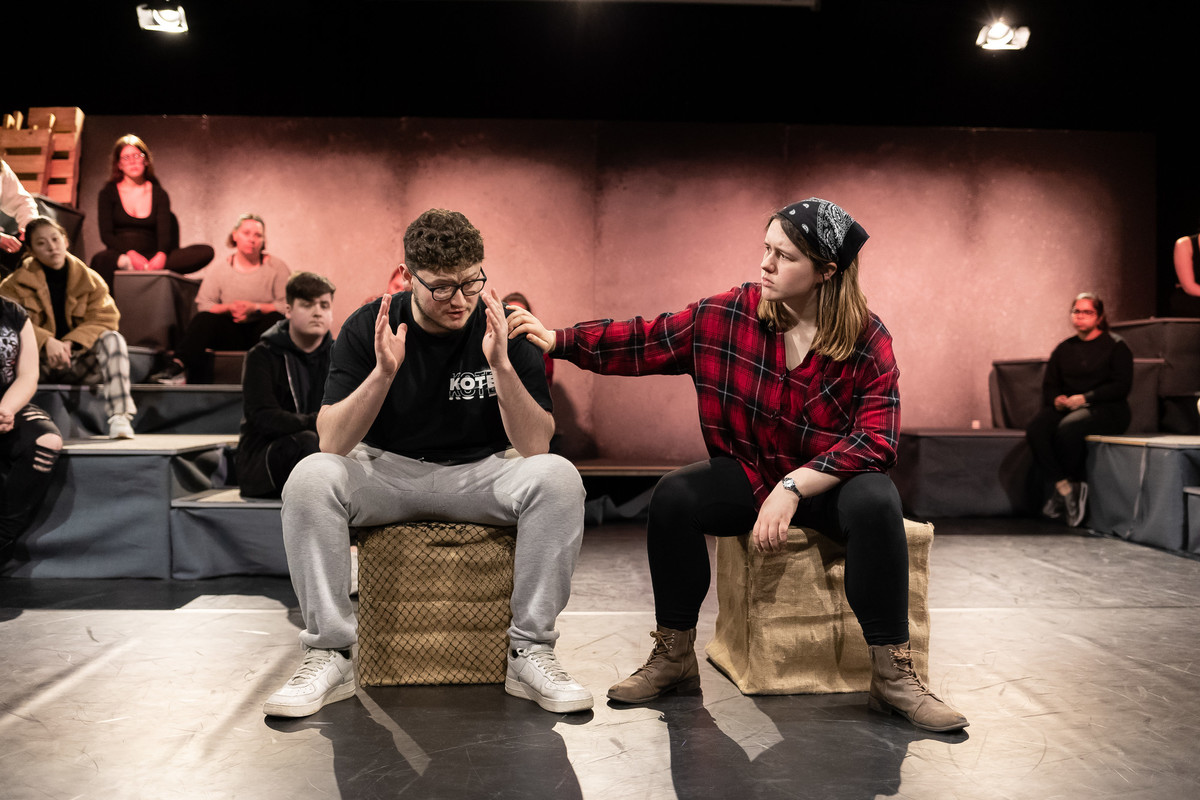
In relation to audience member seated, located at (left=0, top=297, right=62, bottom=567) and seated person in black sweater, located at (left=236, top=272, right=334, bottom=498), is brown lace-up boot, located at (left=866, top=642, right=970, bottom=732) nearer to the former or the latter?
seated person in black sweater, located at (left=236, top=272, right=334, bottom=498)

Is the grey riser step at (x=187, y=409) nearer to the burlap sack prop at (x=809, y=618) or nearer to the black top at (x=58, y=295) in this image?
the black top at (x=58, y=295)

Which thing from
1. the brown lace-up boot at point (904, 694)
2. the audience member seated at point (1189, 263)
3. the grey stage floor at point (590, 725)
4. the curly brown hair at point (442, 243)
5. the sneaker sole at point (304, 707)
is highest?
the audience member seated at point (1189, 263)

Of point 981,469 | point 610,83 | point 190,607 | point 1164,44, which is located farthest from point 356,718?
point 1164,44

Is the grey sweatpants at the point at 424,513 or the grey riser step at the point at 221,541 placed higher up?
the grey sweatpants at the point at 424,513

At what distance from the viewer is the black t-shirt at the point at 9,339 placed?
3.23 meters

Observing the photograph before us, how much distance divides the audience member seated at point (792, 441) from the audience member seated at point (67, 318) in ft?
9.42

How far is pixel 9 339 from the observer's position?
3248mm

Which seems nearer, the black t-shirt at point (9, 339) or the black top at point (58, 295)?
the black t-shirt at point (9, 339)

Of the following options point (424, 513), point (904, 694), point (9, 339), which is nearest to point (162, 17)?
point (9, 339)

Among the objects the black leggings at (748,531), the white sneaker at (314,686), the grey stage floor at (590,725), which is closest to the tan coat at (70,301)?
the grey stage floor at (590,725)

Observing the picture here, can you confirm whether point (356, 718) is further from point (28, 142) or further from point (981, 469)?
point (28, 142)

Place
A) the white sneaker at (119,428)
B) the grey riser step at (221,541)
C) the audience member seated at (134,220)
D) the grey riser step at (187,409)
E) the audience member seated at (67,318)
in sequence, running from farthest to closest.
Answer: the audience member seated at (134,220), the grey riser step at (187,409), the audience member seated at (67,318), the white sneaker at (119,428), the grey riser step at (221,541)

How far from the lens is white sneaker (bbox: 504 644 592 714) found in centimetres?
193

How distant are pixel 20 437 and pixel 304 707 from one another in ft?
6.93
